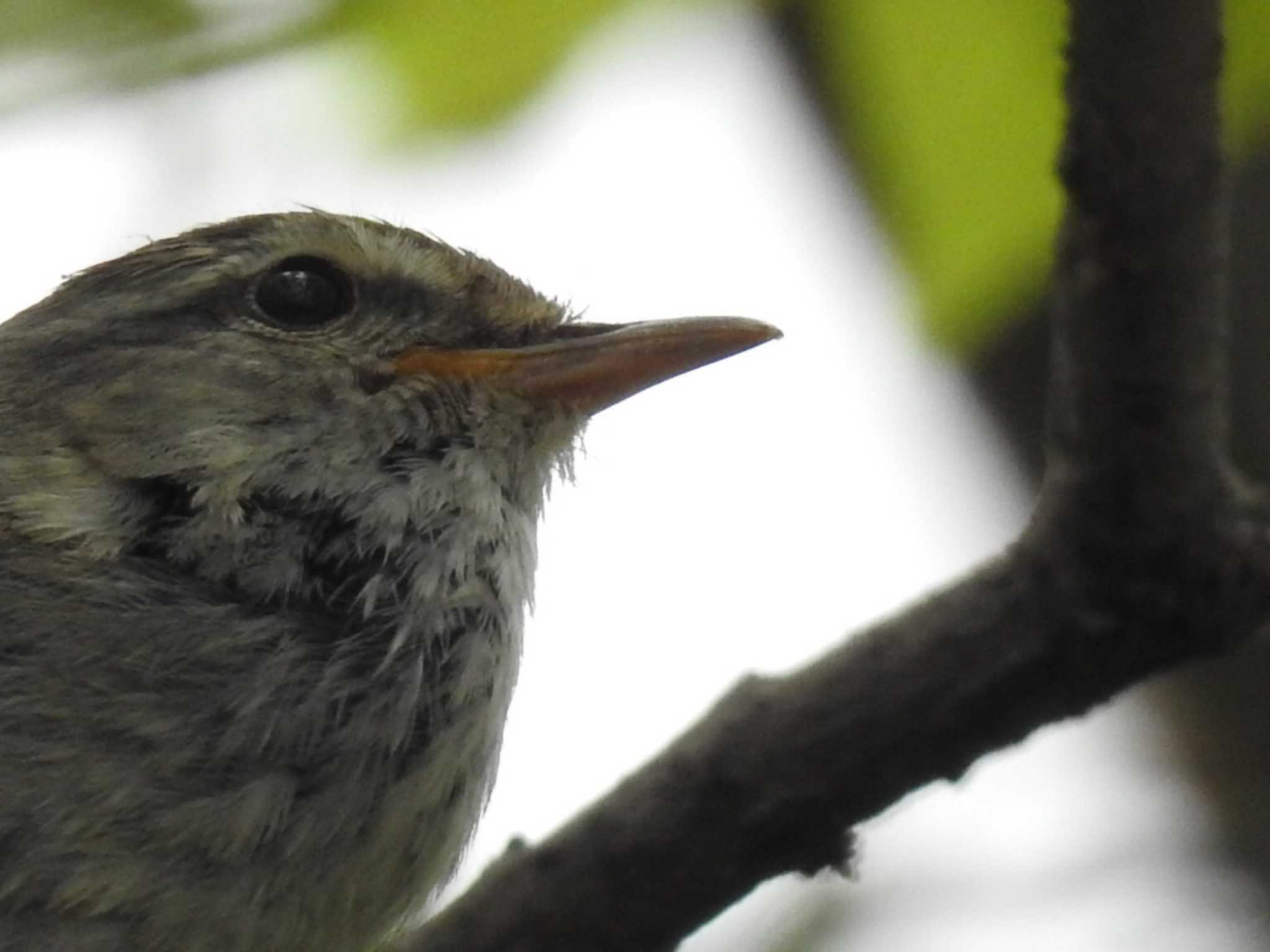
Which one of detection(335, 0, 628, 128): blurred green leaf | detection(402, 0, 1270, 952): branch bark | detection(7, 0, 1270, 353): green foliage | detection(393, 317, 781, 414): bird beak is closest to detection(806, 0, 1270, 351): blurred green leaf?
detection(7, 0, 1270, 353): green foliage

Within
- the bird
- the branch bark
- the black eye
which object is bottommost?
the branch bark

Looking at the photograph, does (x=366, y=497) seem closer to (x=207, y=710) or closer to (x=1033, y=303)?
(x=207, y=710)

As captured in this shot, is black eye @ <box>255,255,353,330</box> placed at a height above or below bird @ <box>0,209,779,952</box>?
above

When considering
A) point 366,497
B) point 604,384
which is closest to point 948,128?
point 604,384

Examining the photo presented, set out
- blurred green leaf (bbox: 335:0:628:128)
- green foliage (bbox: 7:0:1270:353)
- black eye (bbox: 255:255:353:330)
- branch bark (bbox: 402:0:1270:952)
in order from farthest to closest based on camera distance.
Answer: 1. black eye (bbox: 255:255:353:330)
2. blurred green leaf (bbox: 335:0:628:128)
3. green foliage (bbox: 7:0:1270:353)
4. branch bark (bbox: 402:0:1270:952)

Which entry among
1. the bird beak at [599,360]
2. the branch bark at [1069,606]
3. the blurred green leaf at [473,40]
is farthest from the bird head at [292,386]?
the branch bark at [1069,606]

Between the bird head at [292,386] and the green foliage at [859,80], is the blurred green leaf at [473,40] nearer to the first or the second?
the green foliage at [859,80]

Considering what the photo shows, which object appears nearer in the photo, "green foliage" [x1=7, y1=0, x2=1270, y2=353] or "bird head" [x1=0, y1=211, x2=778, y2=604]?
"bird head" [x1=0, y1=211, x2=778, y2=604]

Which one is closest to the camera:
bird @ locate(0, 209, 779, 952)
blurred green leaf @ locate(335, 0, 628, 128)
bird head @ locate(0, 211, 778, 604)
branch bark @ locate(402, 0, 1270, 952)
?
branch bark @ locate(402, 0, 1270, 952)

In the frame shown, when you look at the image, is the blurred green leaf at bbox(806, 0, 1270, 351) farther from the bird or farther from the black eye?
the black eye
